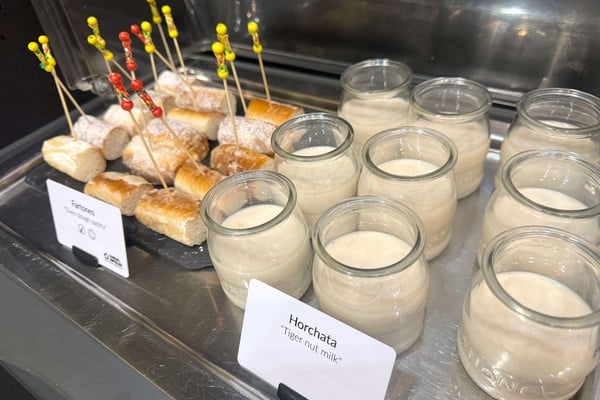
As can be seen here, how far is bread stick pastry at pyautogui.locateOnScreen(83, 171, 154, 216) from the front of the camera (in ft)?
3.82

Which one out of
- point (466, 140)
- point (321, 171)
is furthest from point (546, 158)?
point (321, 171)

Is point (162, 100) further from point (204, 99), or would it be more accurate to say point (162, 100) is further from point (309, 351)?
point (309, 351)

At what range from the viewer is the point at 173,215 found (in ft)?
3.47

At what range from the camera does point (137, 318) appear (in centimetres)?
94

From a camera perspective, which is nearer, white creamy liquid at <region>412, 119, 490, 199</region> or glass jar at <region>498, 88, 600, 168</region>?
glass jar at <region>498, 88, 600, 168</region>

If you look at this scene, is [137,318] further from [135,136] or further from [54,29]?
[54,29]

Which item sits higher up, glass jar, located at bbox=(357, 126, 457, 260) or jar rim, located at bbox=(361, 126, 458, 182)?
jar rim, located at bbox=(361, 126, 458, 182)

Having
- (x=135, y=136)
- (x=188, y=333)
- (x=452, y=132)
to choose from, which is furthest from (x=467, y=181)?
(x=135, y=136)

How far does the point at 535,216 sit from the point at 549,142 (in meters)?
0.22

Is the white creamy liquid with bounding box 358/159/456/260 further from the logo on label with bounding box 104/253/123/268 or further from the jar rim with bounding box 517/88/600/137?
the logo on label with bounding box 104/253/123/268

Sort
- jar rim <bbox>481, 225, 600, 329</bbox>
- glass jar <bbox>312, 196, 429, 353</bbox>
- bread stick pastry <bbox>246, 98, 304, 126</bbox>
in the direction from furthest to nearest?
bread stick pastry <bbox>246, 98, 304, 126</bbox>, glass jar <bbox>312, 196, 429, 353</bbox>, jar rim <bbox>481, 225, 600, 329</bbox>

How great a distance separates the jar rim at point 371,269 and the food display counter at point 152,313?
220 mm

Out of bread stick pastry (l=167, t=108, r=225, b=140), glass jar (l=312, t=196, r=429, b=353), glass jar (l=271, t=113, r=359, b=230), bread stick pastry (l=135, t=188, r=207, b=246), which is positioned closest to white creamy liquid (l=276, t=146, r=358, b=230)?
glass jar (l=271, t=113, r=359, b=230)

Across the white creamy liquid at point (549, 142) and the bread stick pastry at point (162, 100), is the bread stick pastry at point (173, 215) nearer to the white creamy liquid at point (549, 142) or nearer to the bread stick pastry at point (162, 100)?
the bread stick pastry at point (162, 100)
